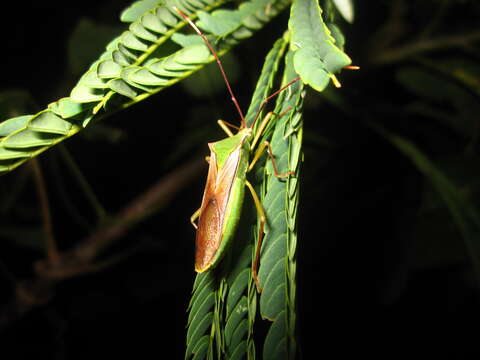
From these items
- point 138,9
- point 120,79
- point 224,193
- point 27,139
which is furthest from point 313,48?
point 224,193

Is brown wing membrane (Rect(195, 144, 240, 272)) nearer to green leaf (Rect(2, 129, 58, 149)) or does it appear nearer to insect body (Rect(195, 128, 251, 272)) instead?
insect body (Rect(195, 128, 251, 272))

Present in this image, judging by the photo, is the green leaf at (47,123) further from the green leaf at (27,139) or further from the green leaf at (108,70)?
the green leaf at (108,70)

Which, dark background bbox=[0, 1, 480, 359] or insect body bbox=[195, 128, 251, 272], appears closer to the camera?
insect body bbox=[195, 128, 251, 272]

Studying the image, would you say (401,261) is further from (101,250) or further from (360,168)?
(101,250)

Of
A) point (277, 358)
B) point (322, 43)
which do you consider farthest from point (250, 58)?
point (277, 358)

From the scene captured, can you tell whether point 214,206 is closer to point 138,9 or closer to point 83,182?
point 83,182

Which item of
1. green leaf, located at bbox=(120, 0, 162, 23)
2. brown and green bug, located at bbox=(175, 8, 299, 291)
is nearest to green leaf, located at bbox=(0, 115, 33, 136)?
A: green leaf, located at bbox=(120, 0, 162, 23)

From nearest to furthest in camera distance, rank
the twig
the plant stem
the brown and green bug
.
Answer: the brown and green bug, the plant stem, the twig

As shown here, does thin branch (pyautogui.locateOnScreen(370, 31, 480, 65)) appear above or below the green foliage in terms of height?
above
